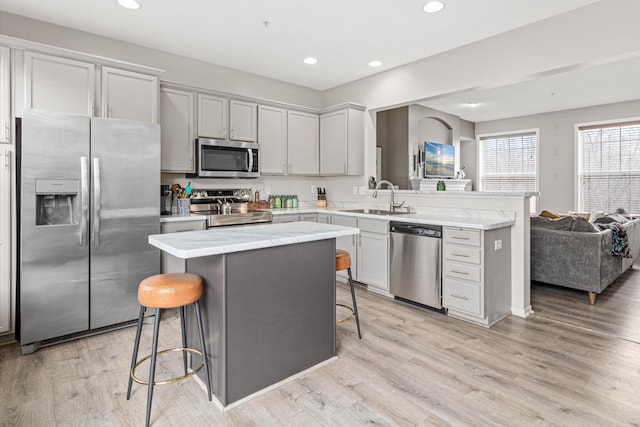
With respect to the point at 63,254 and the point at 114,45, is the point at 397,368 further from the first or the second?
the point at 114,45

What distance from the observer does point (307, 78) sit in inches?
195

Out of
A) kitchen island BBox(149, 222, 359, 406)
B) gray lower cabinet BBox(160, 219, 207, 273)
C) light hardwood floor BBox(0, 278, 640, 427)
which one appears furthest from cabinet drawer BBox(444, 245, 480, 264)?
gray lower cabinet BBox(160, 219, 207, 273)

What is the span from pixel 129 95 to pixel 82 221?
1.23 metres

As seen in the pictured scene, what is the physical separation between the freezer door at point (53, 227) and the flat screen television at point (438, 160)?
5.59 m

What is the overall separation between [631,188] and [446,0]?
6272mm

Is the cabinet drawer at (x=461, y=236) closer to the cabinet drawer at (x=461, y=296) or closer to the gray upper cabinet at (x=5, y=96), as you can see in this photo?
the cabinet drawer at (x=461, y=296)

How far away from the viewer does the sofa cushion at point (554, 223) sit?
4043mm

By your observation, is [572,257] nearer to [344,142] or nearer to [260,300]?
[344,142]

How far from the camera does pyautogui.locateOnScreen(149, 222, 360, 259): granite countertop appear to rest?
1.80 m

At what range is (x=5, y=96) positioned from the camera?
2791mm

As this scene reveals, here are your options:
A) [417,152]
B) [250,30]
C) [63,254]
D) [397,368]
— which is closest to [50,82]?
[63,254]

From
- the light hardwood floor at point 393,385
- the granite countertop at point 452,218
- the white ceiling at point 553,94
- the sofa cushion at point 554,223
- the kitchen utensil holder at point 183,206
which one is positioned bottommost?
the light hardwood floor at point 393,385

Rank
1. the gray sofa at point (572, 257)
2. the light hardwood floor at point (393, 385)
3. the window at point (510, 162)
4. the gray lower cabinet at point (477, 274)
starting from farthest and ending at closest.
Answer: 1. the window at point (510, 162)
2. the gray sofa at point (572, 257)
3. the gray lower cabinet at point (477, 274)
4. the light hardwood floor at point (393, 385)

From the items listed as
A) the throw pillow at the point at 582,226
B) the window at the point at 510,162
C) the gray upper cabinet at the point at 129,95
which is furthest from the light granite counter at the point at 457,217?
the window at the point at 510,162
